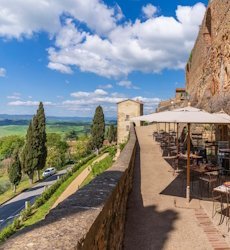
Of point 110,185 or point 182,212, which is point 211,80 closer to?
point 182,212

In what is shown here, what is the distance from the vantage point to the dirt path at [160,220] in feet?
17.2

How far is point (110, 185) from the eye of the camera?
13.4 feet

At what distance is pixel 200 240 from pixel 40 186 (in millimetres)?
47397

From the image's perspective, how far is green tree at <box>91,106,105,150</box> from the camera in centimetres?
5704

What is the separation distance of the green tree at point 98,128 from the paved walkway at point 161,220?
47588 millimetres

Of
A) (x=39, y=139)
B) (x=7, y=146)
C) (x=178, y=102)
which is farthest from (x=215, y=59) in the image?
(x=7, y=146)

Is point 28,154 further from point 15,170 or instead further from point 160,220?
point 160,220

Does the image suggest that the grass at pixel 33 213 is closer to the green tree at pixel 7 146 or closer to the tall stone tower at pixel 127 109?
the tall stone tower at pixel 127 109

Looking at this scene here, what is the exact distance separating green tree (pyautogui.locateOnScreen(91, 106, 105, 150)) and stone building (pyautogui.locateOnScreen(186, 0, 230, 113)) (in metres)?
32.5

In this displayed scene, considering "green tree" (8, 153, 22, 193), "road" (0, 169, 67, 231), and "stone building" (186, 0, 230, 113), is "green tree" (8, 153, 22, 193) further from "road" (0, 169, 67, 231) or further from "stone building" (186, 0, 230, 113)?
"stone building" (186, 0, 230, 113)

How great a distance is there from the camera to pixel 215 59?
777 inches

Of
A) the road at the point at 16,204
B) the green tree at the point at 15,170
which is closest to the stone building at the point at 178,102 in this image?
the road at the point at 16,204

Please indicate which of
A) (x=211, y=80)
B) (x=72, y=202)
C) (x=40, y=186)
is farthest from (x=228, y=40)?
(x=40, y=186)

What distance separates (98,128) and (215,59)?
39.2 meters
